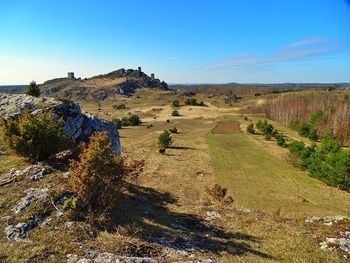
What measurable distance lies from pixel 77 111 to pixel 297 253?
18.2 m

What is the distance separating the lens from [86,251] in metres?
10.1

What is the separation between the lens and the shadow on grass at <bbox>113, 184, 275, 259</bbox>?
40.9 ft

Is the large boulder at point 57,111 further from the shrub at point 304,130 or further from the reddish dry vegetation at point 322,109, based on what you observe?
the shrub at point 304,130

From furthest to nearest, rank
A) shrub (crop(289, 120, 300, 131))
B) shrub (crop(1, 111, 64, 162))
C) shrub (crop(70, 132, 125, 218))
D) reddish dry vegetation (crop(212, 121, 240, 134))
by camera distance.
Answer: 1. shrub (crop(289, 120, 300, 131))
2. reddish dry vegetation (crop(212, 121, 240, 134))
3. shrub (crop(1, 111, 64, 162))
4. shrub (crop(70, 132, 125, 218))

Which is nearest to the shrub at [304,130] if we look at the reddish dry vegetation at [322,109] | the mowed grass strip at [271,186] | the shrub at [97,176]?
the reddish dry vegetation at [322,109]

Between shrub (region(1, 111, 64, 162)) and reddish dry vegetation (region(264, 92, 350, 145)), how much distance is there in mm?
80231

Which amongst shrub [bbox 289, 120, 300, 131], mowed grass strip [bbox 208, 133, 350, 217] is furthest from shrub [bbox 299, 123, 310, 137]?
mowed grass strip [bbox 208, 133, 350, 217]

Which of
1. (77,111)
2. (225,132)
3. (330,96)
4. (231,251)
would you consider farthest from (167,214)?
(330,96)

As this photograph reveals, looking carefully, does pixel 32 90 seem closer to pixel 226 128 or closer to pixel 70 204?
pixel 70 204

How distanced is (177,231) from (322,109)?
4497 inches

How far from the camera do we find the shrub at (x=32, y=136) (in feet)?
52.0

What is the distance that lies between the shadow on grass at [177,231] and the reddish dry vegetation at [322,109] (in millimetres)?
76480

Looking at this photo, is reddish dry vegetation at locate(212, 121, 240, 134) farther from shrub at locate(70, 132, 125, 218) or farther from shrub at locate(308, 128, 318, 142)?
shrub at locate(70, 132, 125, 218)

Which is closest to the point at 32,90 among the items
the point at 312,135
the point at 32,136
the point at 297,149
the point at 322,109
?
the point at 32,136
